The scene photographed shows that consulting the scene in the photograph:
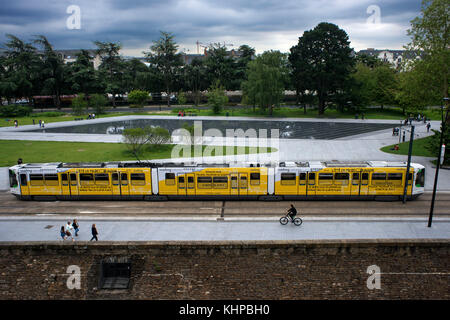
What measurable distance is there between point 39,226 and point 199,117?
5451 centimetres

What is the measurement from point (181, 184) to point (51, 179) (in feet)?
31.1

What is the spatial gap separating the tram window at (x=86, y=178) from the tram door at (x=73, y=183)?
44 cm

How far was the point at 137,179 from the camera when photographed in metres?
24.7

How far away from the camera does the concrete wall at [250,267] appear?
12.7 meters

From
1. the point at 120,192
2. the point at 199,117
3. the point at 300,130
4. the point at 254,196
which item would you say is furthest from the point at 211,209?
the point at 199,117

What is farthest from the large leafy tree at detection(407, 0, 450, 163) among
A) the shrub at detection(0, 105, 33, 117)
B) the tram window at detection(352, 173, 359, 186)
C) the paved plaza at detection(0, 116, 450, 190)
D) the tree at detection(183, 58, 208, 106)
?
the shrub at detection(0, 105, 33, 117)

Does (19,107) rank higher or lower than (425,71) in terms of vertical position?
lower

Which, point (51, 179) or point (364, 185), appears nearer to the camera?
point (364, 185)

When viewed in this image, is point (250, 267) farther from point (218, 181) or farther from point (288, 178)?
point (288, 178)

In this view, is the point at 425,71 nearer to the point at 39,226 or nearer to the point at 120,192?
the point at 120,192

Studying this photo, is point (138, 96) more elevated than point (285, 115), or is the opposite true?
point (138, 96)

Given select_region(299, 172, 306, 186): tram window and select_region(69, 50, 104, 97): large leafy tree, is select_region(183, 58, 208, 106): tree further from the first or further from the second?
select_region(299, 172, 306, 186): tram window

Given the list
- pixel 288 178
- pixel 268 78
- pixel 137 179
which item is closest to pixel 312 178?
pixel 288 178
